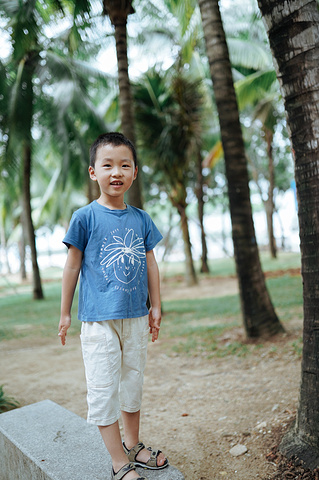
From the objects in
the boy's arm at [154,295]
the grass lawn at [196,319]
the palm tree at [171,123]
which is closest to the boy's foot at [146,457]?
the boy's arm at [154,295]

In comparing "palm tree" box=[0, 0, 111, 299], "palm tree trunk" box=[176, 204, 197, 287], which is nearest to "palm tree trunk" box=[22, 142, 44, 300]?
"palm tree" box=[0, 0, 111, 299]

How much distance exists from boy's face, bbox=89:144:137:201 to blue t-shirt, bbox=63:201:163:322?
131 millimetres

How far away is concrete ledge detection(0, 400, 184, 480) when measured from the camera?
7.48 ft

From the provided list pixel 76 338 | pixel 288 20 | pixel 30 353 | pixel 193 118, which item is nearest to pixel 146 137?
pixel 193 118

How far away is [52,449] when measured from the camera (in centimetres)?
251

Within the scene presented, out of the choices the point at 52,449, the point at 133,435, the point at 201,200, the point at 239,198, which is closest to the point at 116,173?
the point at 133,435

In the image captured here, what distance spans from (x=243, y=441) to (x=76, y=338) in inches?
188

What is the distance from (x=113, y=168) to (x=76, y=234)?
0.41 m

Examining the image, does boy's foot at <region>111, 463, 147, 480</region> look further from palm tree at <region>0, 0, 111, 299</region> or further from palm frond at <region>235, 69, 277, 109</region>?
palm frond at <region>235, 69, 277, 109</region>

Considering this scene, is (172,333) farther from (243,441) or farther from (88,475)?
(88,475)

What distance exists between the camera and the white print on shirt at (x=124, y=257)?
7.57 feet

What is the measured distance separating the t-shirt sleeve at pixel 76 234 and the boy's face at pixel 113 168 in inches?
8.9

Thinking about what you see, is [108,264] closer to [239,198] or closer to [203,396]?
[203,396]

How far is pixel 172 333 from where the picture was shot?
7.02 meters
